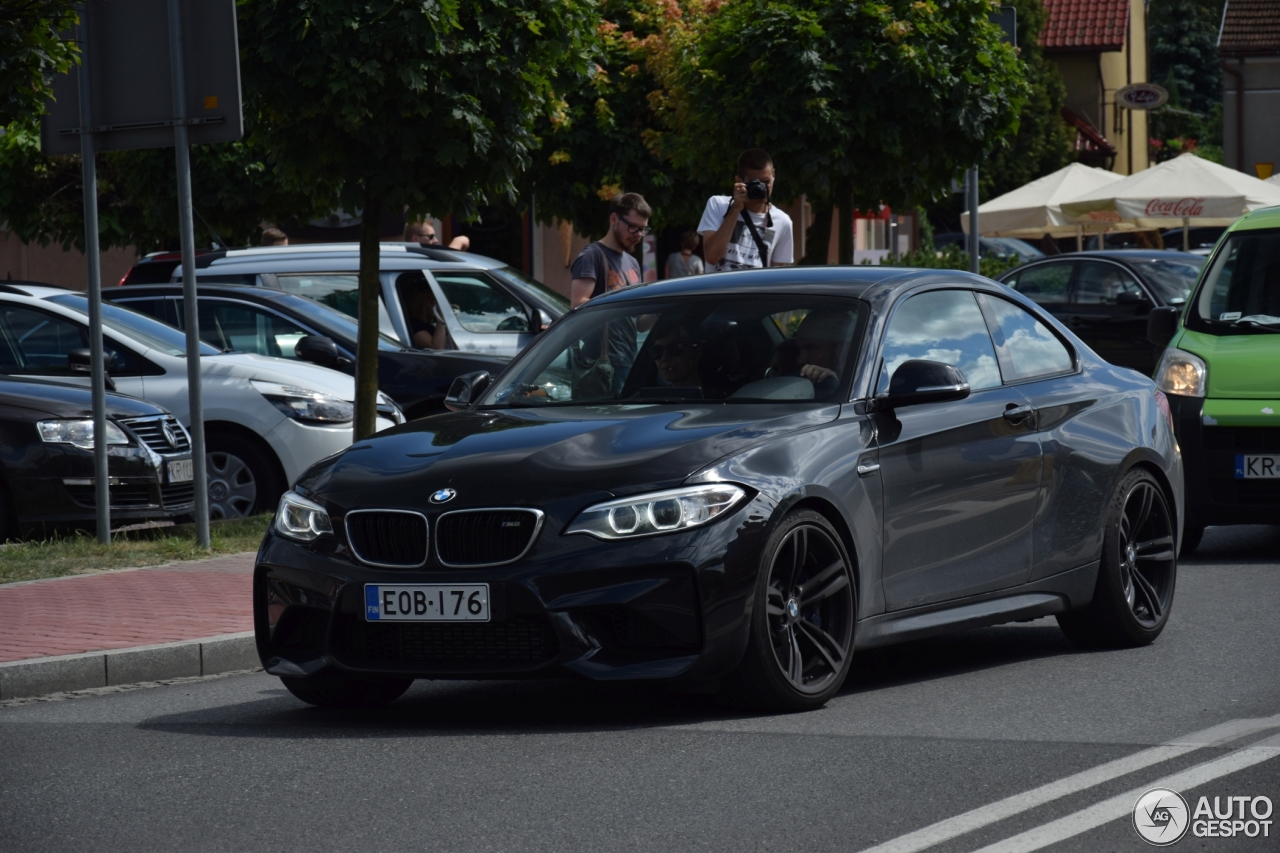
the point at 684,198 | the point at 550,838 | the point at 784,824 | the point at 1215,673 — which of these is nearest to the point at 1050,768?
the point at 784,824

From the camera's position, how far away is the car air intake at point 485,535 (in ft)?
20.7

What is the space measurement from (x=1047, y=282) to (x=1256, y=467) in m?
11.8

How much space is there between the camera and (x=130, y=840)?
5172 millimetres

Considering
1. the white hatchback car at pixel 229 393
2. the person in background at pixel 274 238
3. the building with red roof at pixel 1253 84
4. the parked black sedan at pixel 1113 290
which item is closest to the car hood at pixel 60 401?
the white hatchback car at pixel 229 393

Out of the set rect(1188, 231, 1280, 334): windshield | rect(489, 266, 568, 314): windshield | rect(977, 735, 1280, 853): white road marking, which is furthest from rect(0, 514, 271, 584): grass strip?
rect(977, 735, 1280, 853): white road marking

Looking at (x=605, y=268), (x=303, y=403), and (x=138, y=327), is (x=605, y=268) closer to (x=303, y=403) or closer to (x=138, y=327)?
(x=303, y=403)

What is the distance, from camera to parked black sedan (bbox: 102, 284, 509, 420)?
48.9 ft

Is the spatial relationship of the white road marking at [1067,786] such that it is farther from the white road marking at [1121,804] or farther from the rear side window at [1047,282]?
the rear side window at [1047,282]

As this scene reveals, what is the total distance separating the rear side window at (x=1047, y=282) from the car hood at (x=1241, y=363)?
1100 cm

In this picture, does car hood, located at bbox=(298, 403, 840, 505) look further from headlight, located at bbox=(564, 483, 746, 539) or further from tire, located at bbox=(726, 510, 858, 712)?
tire, located at bbox=(726, 510, 858, 712)

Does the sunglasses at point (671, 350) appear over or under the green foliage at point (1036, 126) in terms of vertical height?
under

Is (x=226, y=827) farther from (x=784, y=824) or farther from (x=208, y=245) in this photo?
(x=208, y=245)

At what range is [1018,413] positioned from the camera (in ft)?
25.5

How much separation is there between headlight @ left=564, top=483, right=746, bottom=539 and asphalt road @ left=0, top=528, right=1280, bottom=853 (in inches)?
25.2
